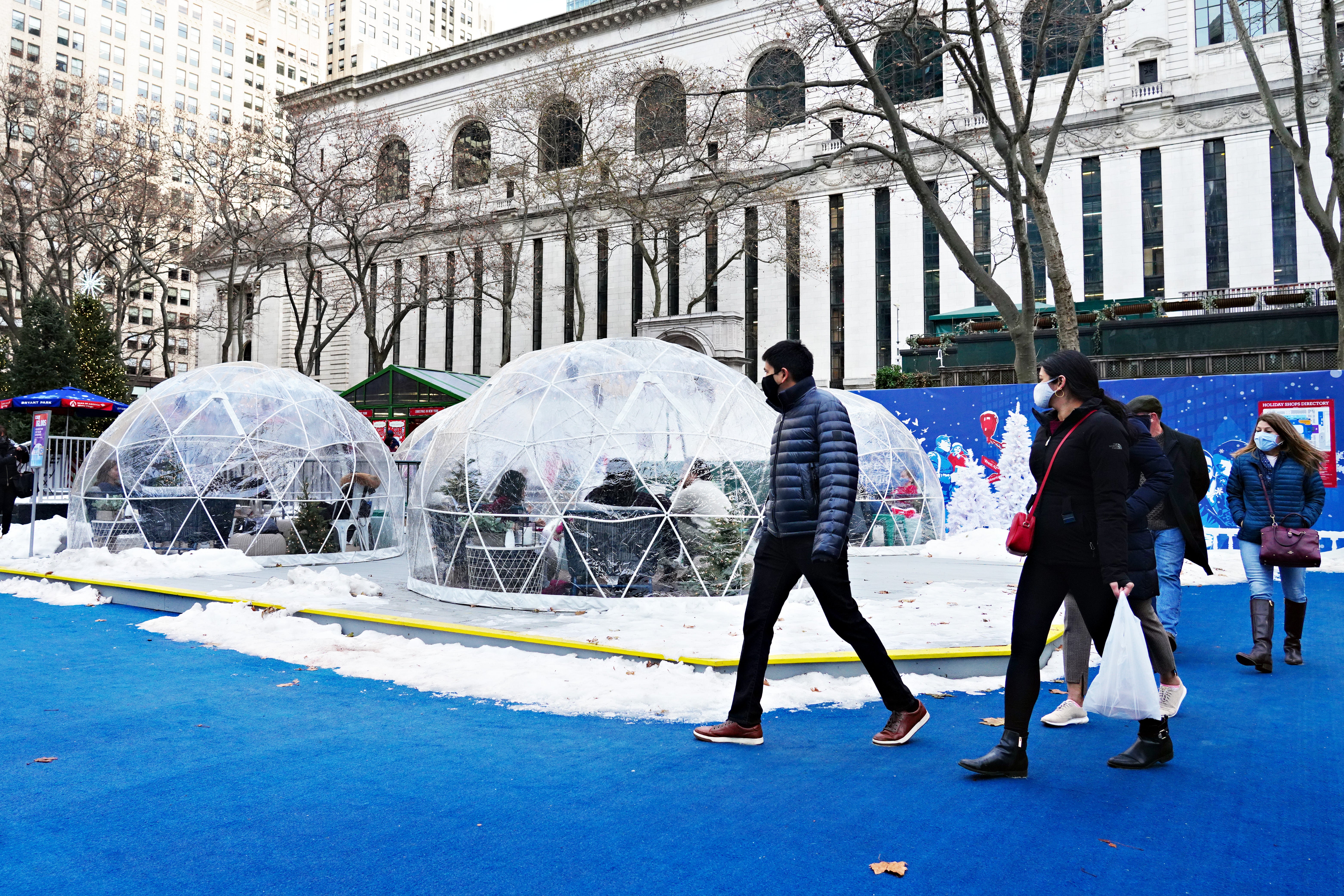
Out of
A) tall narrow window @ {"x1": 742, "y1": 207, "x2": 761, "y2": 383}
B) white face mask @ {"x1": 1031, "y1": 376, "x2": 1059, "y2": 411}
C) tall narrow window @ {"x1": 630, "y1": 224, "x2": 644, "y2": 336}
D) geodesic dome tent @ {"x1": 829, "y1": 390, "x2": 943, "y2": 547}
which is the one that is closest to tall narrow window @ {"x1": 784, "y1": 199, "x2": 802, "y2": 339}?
tall narrow window @ {"x1": 742, "y1": 207, "x2": 761, "y2": 383}

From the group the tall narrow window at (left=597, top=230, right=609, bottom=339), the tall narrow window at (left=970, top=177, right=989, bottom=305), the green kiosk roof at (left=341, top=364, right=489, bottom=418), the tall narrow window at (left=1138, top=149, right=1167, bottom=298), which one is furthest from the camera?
the tall narrow window at (left=597, top=230, right=609, bottom=339)

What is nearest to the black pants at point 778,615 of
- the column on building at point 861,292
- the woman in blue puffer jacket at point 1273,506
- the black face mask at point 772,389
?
the black face mask at point 772,389

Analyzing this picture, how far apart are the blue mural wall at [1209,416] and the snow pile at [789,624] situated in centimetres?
545

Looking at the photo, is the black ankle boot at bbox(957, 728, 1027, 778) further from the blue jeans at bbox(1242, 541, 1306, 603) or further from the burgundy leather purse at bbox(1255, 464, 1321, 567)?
the burgundy leather purse at bbox(1255, 464, 1321, 567)

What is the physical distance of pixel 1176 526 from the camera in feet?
20.2

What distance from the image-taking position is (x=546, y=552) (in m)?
8.37

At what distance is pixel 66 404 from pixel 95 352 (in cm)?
941

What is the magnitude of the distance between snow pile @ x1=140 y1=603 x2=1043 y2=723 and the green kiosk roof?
1932 cm

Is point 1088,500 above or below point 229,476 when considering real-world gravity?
below

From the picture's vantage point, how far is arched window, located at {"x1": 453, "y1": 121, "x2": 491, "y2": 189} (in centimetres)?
3231

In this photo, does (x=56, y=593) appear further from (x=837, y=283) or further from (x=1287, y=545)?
(x=837, y=283)

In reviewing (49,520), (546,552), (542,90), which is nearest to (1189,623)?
(546,552)

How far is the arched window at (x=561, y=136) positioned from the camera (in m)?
27.1

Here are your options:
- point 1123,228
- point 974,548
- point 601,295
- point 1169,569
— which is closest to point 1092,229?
point 1123,228
